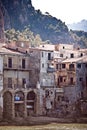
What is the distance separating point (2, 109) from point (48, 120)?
5.77 meters

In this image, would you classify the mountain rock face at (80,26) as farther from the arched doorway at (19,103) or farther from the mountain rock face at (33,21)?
the arched doorway at (19,103)

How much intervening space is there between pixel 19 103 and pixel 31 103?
192cm

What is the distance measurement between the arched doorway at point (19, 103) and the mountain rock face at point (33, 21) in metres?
42.5

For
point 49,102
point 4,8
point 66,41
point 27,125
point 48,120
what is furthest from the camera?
point 66,41

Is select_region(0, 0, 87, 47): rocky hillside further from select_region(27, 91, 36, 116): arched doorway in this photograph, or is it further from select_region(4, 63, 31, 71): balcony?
select_region(27, 91, 36, 116): arched doorway

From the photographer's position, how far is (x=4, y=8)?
314 feet

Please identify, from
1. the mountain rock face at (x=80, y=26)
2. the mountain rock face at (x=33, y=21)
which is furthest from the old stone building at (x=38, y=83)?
the mountain rock face at (x=80, y=26)

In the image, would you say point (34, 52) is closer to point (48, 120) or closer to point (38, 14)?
point (48, 120)

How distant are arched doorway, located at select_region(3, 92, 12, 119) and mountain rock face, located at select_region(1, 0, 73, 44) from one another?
143 feet

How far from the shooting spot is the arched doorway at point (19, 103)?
55.2m

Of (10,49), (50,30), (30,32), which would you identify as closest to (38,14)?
(50,30)

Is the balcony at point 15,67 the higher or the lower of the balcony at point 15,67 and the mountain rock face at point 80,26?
the lower

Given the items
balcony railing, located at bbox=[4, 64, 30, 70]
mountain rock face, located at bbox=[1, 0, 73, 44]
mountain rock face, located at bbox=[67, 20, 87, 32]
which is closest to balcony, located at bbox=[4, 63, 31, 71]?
balcony railing, located at bbox=[4, 64, 30, 70]

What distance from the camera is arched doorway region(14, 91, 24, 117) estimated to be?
55156mm
